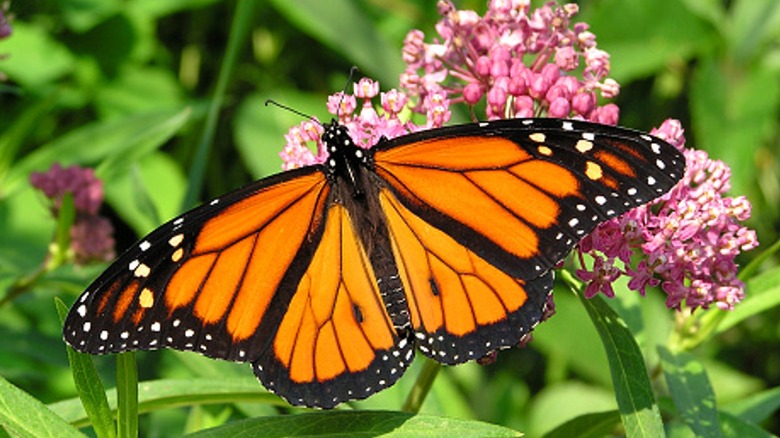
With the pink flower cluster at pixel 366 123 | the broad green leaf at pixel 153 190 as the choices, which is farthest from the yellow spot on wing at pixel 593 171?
the broad green leaf at pixel 153 190

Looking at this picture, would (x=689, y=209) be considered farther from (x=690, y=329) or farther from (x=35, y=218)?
(x=35, y=218)

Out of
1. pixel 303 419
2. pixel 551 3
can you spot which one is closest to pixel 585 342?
pixel 551 3

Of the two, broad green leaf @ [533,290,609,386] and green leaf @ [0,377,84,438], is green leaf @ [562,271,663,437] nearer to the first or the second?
green leaf @ [0,377,84,438]

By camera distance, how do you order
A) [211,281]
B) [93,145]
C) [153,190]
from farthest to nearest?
[153,190] < [93,145] < [211,281]

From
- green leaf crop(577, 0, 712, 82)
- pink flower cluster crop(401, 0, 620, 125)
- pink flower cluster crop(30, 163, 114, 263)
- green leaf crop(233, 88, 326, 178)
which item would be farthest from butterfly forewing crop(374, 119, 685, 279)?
green leaf crop(577, 0, 712, 82)

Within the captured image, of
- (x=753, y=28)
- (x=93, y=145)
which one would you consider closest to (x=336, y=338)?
(x=93, y=145)

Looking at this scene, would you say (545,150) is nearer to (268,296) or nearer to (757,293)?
(268,296)
